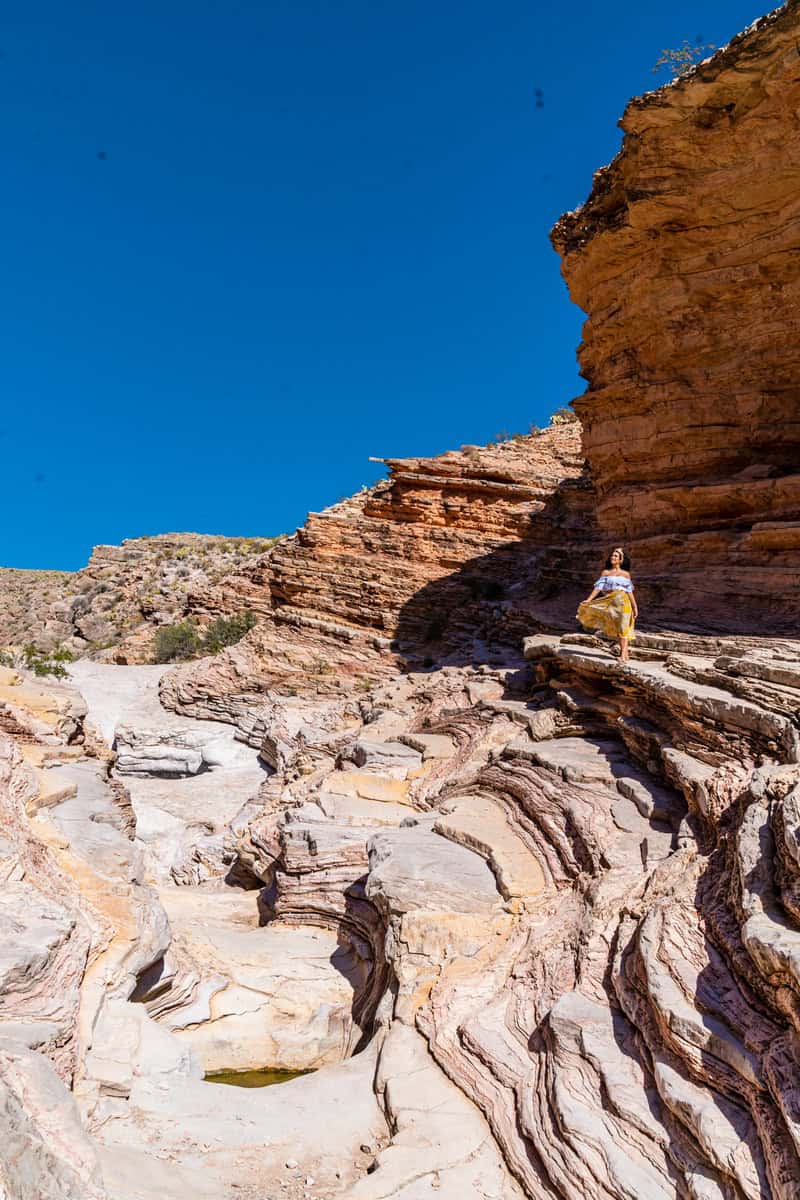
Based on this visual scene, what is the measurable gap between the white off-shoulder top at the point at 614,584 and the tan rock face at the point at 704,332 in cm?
174

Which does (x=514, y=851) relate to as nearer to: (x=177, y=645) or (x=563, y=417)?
(x=177, y=645)

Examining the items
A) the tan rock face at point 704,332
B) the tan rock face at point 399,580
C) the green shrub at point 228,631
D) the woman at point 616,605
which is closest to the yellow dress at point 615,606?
the woman at point 616,605

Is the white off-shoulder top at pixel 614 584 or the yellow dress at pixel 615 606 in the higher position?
the white off-shoulder top at pixel 614 584

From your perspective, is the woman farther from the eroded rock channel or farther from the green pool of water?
the green pool of water

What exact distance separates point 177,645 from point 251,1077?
64.6 ft

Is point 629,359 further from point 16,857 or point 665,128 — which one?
point 16,857

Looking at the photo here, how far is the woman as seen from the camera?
1139 centimetres

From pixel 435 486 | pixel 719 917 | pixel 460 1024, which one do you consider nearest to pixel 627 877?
pixel 719 917

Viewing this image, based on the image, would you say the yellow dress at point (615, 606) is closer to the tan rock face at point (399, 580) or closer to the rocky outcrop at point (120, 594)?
the tan rock face at point (399, 580)

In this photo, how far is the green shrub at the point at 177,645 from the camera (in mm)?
25188

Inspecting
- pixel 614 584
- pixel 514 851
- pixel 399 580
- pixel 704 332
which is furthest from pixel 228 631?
pixel 514 851

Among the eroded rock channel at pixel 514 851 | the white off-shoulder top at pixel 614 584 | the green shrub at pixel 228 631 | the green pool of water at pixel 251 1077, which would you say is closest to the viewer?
the eroded rock channel at pixel 514 851

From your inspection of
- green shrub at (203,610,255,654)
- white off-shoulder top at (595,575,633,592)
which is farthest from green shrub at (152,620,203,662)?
white off-shoulder top at (595,575,633,592)

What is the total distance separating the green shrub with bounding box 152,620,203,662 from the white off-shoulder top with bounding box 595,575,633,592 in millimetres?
16696
